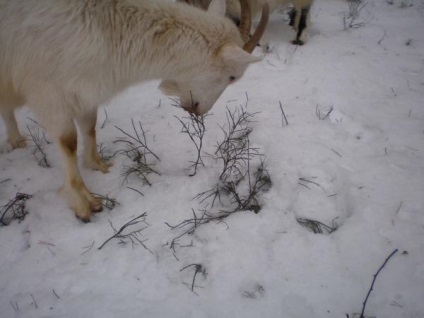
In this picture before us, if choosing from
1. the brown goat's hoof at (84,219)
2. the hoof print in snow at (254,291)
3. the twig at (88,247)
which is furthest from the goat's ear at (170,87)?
the hoof print in snow at (254,291)

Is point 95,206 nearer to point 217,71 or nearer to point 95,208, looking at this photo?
point 95,208

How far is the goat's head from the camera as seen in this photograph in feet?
8.50

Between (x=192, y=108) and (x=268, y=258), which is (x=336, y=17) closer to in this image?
(x=192, y=108)

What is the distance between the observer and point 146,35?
2502mm

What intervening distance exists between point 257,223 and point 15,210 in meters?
1.85

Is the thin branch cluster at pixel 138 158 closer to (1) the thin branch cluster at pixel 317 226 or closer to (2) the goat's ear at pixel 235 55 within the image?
(2) the goat's ear at pixel 235 55

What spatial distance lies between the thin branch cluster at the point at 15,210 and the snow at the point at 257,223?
0.19 feet

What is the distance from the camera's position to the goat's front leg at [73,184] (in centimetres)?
264

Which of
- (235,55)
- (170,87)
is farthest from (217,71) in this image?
(170,87)

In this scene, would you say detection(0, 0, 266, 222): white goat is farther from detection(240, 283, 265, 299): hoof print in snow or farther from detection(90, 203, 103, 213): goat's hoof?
detection(240, 283, 265, 299): hoof print in snow

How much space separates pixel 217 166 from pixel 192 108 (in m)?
0.55

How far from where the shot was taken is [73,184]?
2758 mm

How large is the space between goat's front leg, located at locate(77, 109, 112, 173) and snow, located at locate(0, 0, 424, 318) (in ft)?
0.30

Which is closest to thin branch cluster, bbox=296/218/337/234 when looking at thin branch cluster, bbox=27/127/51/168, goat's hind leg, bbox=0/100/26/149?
thin branch cluster, bbox=27/127/51/168
